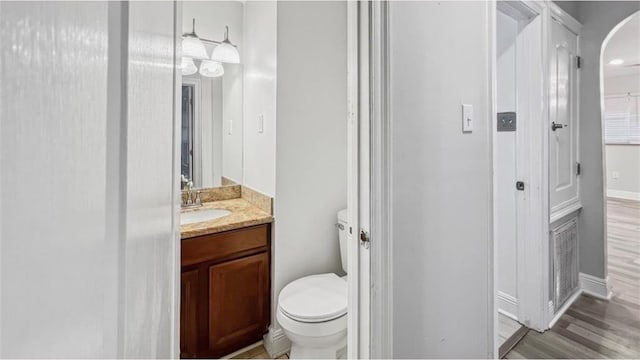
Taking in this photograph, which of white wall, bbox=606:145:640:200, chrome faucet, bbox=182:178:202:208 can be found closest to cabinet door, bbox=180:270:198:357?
chrome faucet, bbox=182:178:202:208

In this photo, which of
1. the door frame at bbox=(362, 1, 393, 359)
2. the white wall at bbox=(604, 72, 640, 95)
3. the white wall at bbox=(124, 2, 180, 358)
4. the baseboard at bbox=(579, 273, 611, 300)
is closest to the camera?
the white wall at bbox=(124, 2, 180, 358)

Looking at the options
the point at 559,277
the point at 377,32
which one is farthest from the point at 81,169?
the point at 559,277

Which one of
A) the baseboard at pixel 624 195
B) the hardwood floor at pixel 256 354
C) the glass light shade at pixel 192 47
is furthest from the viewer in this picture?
the baseboard at pixel 624 195

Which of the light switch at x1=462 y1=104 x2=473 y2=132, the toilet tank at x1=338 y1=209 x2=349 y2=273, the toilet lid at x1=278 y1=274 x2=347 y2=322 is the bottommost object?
the toilet lid at x1=278 y1=274 x2=347 y2=322

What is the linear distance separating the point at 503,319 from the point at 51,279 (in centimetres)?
254

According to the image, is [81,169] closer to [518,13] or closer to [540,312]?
[518,13]

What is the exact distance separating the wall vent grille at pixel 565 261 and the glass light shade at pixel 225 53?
241 cm

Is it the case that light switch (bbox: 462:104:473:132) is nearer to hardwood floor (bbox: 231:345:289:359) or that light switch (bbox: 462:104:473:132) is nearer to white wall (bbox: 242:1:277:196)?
white wall (bbox: 242:1:277:196)

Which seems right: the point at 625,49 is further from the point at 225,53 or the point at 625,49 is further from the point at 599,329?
the point at 225,53

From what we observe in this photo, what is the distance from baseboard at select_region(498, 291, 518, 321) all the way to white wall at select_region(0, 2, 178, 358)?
2425mm

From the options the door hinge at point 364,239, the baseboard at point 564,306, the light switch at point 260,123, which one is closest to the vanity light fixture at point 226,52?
the light switch at point 260,123

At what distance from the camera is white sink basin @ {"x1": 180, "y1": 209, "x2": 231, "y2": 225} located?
1.82m

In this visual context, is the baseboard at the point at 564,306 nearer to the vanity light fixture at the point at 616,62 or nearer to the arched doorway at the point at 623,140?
the arched doorway at the point at 623,140

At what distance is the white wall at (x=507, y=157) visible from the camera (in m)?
2.00
